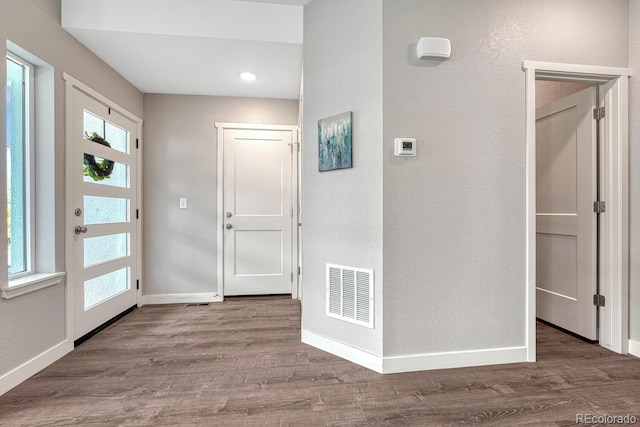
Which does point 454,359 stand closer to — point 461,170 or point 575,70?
point 461,170

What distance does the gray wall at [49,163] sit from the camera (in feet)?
5.87

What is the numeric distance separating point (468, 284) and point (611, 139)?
4.73 feet

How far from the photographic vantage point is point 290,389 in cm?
177

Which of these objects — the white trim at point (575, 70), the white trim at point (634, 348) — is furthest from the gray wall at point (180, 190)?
the white trim at point (634, 348)

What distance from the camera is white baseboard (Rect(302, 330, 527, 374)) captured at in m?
1.95

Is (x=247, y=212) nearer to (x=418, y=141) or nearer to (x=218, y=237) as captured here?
(x=218, y=237)

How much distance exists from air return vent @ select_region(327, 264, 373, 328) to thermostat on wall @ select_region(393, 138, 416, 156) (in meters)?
0.76

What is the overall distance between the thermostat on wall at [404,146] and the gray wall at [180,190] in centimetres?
227

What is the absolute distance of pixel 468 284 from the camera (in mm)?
2027

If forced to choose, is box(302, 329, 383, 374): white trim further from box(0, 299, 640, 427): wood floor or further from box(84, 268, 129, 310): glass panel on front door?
box(84, 268, 129, 310): glass panel on front door

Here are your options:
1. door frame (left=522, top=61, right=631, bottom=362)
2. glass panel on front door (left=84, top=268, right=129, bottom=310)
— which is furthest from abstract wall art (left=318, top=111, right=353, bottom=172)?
glass panel on front door (left=84, top=268, right=129, bottom=310)

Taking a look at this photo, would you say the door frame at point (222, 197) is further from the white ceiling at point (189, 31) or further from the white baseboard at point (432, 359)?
the white baseboard at point (432, 359)

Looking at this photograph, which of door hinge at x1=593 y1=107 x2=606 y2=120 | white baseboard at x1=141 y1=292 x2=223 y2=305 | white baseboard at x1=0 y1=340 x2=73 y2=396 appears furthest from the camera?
white baseboard at x1=141 y1=292 x2=223 y2=305

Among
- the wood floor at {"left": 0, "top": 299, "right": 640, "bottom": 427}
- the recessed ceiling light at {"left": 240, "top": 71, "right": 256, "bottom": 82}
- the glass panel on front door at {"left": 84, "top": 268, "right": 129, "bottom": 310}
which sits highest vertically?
the recessed ceiling light at {"left": 240, "top": 71, "right": 256, "bottom": 82}
